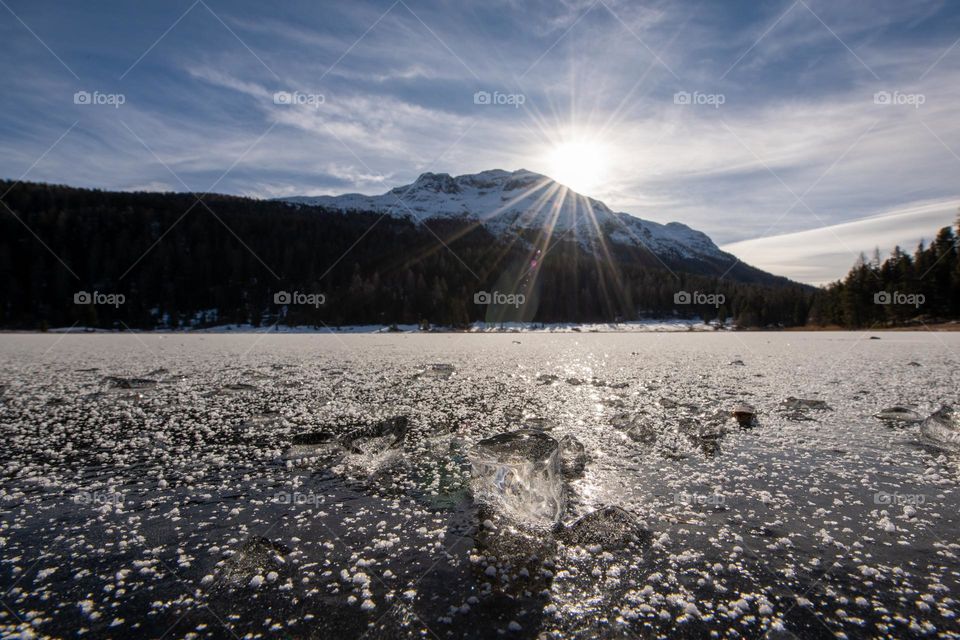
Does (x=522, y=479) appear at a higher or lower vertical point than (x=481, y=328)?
lower

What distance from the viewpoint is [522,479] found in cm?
730

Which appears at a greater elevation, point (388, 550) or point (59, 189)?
point (59, 189)

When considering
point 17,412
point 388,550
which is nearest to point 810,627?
point 388,550

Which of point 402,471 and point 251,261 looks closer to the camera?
point 402,471

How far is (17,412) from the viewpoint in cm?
1306

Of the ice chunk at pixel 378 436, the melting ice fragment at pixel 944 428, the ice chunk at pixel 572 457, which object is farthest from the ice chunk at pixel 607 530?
the melting ice fragment at pixel 944 428

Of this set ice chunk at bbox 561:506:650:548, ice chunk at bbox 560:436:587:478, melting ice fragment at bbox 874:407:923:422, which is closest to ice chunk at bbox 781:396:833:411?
melting ice fragment at bbox 874:407:923:422

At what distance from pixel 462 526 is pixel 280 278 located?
509 ft

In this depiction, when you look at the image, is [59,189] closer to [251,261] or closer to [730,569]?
[251,261]

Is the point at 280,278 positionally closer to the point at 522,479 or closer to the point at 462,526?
the point at 522,479

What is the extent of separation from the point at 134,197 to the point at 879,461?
220897 millimetres

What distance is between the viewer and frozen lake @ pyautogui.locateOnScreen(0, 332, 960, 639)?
14.9 ft

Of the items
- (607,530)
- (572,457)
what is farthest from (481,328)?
(607,530)

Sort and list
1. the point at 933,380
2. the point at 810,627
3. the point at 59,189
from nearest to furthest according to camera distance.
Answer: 1. the point at 810,627
2. the point at 933,380
3. the point at 59,189
